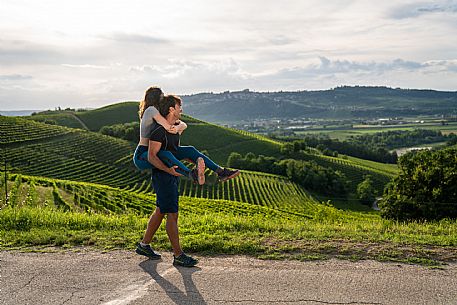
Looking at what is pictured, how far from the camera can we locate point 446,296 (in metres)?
4.05

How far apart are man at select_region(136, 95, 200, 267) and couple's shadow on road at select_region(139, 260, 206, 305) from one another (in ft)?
0.60

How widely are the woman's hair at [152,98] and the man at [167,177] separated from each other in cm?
8

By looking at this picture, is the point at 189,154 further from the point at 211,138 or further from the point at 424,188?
the point at 211,138

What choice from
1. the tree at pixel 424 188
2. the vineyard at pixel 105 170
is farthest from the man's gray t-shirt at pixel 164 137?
the vineyard at pixel 105 170

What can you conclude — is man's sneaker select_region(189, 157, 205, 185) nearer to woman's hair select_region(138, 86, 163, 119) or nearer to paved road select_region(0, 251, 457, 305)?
woman's hair select_region(138, 86, 163, 119)

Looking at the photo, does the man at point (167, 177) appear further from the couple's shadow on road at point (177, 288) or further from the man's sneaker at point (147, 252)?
the couple's shadow on road at point (177, 288)

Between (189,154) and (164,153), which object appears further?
(189,154)

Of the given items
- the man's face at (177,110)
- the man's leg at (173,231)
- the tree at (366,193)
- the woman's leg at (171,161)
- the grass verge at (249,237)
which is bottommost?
the tree at (366,193)

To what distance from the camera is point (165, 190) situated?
5.25 metres

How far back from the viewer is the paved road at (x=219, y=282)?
404 cm

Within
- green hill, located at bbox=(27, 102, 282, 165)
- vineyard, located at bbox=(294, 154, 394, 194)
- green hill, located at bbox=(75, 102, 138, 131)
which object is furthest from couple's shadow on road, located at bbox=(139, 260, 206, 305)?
green hill, located at bbox=(75, 102, 138, 131)

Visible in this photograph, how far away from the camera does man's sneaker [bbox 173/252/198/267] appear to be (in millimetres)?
4996

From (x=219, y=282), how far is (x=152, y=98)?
2.29m

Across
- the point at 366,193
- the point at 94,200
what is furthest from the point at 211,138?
the point at 94,200
